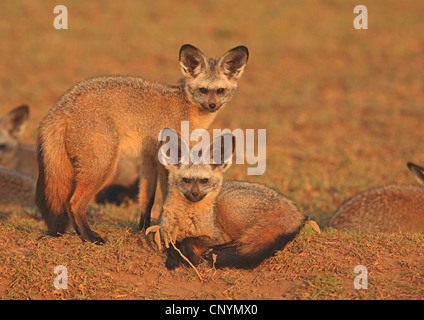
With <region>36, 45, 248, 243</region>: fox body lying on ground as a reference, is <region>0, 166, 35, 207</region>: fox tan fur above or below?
below

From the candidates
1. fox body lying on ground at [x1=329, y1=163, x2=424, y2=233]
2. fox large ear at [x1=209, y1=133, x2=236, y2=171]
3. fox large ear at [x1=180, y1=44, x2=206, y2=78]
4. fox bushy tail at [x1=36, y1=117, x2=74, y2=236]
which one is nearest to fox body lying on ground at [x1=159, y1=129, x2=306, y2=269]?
fox large ear at [x1=209, y1=133, x2=236, y2=171]

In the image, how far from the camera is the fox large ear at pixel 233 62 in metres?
5.65

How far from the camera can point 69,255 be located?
4492 mm

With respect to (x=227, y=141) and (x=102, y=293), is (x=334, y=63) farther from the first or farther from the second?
(x=102, y=293)

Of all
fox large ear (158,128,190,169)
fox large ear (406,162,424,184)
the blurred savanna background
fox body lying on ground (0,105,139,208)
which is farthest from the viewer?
fox body lying on ground (0,105,139,208)

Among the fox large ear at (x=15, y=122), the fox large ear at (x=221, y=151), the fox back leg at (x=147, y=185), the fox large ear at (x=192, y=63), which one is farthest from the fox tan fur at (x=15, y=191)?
the fox large ear at (x=221, y=151)

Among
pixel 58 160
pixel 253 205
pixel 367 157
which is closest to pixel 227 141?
pixel 253 205

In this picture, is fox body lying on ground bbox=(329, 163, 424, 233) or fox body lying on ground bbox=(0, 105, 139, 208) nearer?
fox body lying on ground bbox=(329, 163, 424, 233)

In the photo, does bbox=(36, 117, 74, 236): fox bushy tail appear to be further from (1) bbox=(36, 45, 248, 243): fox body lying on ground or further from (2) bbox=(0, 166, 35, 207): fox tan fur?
(2) bbox=(0, 166, 35, 207): fox tan fur

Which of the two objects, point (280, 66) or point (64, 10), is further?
point (64, 10)

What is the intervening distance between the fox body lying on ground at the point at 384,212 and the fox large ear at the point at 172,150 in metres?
2.36

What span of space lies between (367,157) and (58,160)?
20.5 ft

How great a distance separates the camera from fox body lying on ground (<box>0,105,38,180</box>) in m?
8.61

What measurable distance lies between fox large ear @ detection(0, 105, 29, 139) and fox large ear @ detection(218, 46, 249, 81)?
169 inches
